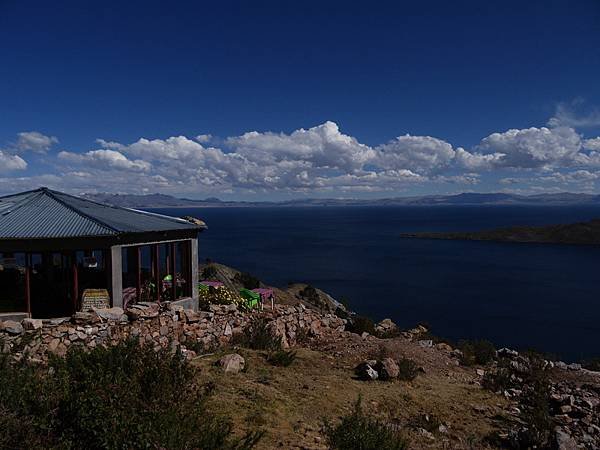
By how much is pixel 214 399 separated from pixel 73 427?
279 centimetres

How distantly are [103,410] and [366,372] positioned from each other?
6.48 m

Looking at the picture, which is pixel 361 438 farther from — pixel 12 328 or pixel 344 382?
pixel 12 328

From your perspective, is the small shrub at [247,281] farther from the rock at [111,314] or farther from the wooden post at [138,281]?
the rock at [111,314]

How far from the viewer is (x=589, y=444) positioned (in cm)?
711

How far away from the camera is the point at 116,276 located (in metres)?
11.5

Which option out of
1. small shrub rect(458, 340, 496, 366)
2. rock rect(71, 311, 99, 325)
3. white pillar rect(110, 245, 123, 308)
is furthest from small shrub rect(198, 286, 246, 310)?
small shrub rect(458, 340, 496, 366)

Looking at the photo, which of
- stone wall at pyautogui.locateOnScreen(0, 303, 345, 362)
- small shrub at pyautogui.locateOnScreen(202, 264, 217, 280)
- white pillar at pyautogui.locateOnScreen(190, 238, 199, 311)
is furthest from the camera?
small shrub at pyautogui.locateOnScreen(202, 264, 217, 280)

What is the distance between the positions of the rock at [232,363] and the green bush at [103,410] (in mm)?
2840

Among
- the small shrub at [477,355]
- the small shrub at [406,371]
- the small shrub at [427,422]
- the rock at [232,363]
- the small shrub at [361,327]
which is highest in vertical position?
the rock at [232,363]

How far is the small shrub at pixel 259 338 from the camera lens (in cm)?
1133

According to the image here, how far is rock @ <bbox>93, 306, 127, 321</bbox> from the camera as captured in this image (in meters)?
10.3

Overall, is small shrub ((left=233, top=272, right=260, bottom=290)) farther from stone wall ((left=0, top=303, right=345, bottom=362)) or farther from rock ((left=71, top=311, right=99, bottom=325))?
rock ((left=71, top=311, right=99, bottom=325))

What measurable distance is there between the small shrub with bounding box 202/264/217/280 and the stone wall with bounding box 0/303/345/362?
722 inches

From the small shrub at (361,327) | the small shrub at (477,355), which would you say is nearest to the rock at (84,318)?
the small shrub at (361,327)
